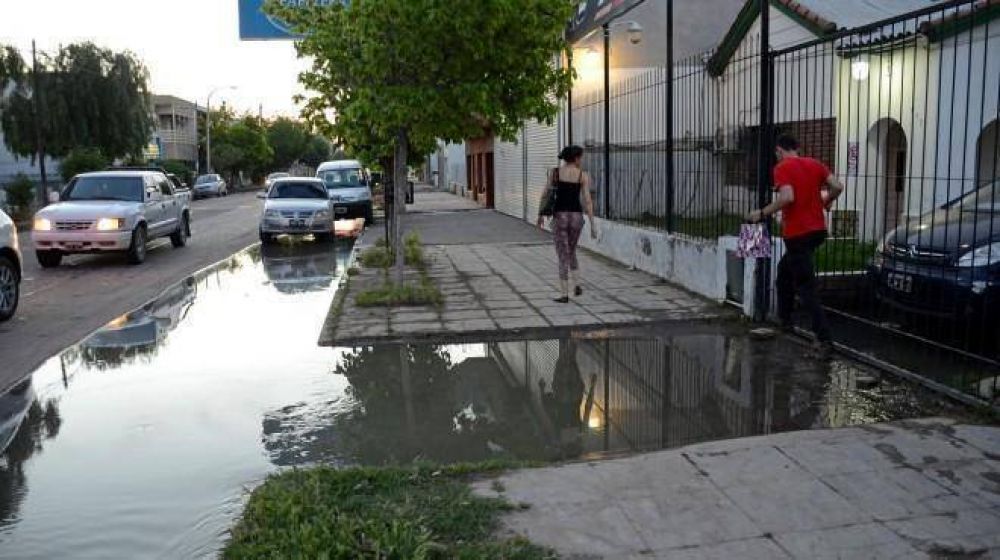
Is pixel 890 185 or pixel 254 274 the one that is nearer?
pixel 890 185

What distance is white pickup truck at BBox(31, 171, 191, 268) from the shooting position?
1488cm

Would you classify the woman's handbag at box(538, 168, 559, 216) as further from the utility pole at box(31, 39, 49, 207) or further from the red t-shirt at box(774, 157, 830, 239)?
the utility pole at box(31, 39, 49, 207)

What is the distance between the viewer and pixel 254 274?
46.2 feet

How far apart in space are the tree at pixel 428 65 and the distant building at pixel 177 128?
64.5 m

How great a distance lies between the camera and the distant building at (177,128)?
73.6m

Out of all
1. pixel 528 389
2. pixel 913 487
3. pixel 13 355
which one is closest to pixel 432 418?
pixel 528 389

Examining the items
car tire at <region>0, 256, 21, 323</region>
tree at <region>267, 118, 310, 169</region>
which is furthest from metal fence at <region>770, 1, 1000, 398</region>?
tree at <region>267, 118, 310, 169</region>

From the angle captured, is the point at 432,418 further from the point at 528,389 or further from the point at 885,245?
the point at 885,245

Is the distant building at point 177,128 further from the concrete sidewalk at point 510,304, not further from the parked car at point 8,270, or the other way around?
the parked car at point 8,270

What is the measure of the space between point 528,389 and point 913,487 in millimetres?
2949

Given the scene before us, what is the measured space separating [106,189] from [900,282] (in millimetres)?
14277

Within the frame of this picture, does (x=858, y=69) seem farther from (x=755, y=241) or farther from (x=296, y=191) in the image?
(x=296, y=191)

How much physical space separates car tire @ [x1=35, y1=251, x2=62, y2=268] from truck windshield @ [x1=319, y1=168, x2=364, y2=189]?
417 inches

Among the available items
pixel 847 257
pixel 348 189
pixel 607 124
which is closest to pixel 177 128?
pixel 348 189
